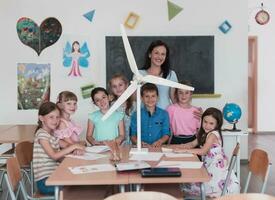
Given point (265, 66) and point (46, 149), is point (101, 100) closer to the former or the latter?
point (46, 149)

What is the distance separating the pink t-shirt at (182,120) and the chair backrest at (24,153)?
3.97 ft

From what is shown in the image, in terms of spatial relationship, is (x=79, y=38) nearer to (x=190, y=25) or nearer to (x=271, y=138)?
(x=190, y=25)

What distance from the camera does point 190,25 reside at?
543cm

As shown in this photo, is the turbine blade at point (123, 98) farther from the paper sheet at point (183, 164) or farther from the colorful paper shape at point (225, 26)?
the colorful paper shape at point (225, 26)

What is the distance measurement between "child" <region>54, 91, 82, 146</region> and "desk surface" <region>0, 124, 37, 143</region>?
0.65 meters

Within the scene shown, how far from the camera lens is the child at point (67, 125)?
10.5 ft

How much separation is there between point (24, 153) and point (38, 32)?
246 cm

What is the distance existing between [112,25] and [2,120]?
6.18ft

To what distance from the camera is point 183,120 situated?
3.65 meters

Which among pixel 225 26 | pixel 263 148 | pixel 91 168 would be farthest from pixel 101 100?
pixel 263 148

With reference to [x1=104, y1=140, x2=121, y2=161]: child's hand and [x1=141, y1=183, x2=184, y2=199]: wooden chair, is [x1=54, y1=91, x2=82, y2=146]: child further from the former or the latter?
[x1=141, y1=183, x2=184, y2=199]: wooden chair

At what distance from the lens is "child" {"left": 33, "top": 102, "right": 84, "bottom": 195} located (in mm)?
2852

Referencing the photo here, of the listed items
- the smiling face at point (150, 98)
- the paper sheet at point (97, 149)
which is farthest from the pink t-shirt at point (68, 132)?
the smiling face at point (150, 98)

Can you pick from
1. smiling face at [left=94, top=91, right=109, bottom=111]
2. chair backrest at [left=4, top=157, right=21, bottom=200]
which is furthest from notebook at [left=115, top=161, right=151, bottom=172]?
smiling face at [left=94, top=91, right=109, bottom=111]
